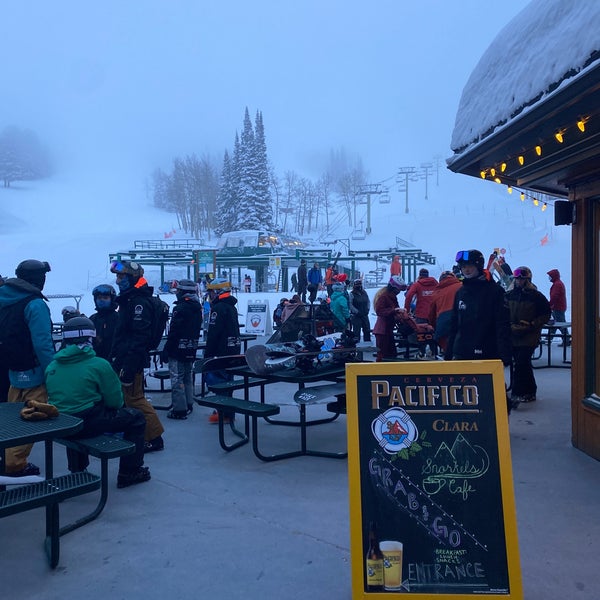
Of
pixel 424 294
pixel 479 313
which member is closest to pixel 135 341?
pixel 479 313

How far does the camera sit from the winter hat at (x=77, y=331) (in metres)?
4.41

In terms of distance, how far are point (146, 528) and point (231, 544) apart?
0.67 m

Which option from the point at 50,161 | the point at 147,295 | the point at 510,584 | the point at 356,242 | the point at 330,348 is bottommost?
the point at 510,584

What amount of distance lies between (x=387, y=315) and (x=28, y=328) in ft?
17.4

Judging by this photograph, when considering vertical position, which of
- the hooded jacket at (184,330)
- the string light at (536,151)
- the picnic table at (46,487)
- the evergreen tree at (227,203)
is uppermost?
the evergreen tree at (227,203)

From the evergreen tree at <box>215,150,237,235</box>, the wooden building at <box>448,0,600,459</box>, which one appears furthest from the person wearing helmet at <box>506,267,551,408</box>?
the evergreen tree at <box>215,150,237,235</box>

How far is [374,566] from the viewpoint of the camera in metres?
2.65

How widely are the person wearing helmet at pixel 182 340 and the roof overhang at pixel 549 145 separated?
133 inches

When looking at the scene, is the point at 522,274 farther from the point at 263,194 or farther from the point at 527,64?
the point at 263,194

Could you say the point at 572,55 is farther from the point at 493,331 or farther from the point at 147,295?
the point at 147,295

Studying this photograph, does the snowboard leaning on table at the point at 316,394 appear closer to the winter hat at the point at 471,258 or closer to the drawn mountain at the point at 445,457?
the winter hat at the point at 471,258

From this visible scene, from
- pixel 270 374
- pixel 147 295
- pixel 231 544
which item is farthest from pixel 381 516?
pixel 147 295

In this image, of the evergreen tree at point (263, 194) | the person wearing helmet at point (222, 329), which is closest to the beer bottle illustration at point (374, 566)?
the person wearing helmet at point (222, 329)

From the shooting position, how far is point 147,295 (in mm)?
5922
